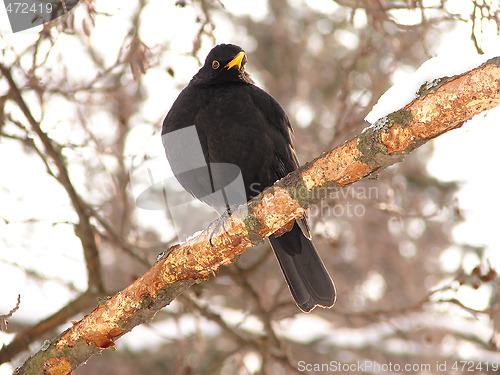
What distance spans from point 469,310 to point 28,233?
4191 millimetres

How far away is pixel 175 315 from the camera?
4266 millimetres

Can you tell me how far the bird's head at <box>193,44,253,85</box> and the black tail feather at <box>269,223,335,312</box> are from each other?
1190 mm

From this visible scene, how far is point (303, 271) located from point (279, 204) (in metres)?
1.37

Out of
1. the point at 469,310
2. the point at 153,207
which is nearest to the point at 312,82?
the point at 153,207

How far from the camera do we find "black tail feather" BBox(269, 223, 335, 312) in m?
3.62

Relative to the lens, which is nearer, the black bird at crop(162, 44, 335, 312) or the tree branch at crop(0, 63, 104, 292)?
the tree branch at crop(0, 63, 104, 292)

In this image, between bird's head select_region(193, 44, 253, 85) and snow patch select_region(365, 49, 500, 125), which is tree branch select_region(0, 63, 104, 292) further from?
snow patch select_region(365, 49, 500, 125)

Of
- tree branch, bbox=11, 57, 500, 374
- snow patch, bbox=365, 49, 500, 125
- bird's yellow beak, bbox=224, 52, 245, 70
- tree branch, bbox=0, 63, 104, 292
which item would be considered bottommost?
tree branch, bbox=11, 57, 500, 374

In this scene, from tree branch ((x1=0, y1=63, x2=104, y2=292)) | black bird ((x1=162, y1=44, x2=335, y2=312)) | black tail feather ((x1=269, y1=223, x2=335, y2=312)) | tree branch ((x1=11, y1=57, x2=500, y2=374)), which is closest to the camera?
tree branch ((x1=11, y1=57, x2=500, y2=374))

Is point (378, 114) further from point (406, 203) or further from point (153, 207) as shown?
Result: point (406, 203)

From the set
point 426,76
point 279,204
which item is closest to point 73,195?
point 279,204

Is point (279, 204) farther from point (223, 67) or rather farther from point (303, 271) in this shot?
point (223, 67)

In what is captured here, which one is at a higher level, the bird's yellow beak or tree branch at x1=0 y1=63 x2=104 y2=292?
the bird's yellow beak

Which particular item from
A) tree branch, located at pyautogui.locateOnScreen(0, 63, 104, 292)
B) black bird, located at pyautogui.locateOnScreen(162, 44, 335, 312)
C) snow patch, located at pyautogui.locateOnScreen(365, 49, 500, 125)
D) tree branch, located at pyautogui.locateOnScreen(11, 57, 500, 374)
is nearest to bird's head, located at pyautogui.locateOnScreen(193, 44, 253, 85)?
black bird, located at pyautogui.locateOnScreen(162, 44, 335, 312)
